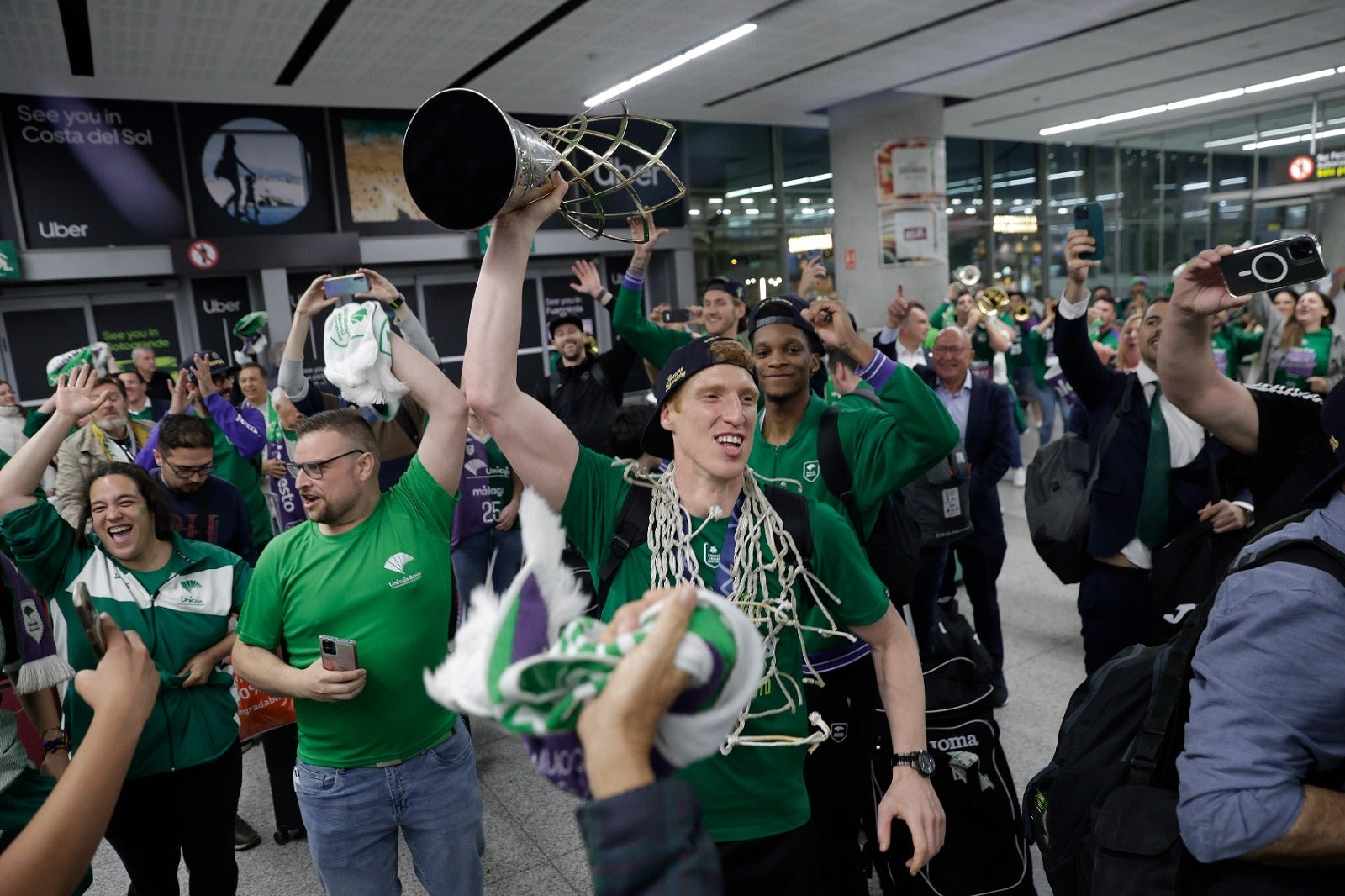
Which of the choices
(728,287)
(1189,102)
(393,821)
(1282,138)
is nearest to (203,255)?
(728,287)

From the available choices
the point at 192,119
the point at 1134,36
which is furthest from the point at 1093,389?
the point at 192,119

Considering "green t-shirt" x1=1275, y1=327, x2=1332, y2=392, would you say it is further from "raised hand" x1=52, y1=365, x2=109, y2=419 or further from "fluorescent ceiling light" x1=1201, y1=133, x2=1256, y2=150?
"fluorescent ceiling light" x1=1201, y1=133, x2=1256, y2=150

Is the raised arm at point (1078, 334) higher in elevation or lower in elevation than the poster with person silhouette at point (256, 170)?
lower

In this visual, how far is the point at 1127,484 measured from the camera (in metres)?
3.13

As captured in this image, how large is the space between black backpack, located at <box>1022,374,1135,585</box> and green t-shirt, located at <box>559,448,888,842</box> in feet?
5.81

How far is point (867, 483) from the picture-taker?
2656mm

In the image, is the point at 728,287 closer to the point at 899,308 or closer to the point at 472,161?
the point at 899,308

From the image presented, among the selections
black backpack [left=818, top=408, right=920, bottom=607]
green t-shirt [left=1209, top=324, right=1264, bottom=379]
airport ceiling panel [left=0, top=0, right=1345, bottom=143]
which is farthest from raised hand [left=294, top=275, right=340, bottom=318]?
green t-shirt [left=1209, top=324, right=1264, bottom=379]

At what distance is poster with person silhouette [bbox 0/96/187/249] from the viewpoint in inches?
382

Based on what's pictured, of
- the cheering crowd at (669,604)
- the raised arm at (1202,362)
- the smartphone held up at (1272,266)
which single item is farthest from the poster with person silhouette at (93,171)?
the smartphone held up at (1272,266)

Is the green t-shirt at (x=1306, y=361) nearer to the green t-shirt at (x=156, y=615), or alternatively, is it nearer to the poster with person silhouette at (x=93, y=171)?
the green t-shirt at (x=156, y=615)

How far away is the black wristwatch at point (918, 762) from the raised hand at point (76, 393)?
8.28ft

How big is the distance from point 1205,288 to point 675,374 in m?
1.45

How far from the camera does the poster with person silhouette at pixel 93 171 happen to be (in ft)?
31.9
